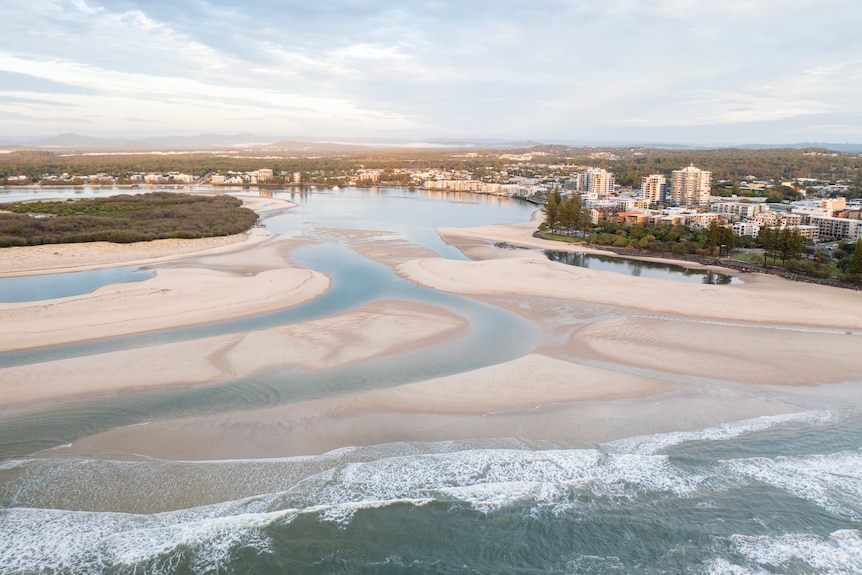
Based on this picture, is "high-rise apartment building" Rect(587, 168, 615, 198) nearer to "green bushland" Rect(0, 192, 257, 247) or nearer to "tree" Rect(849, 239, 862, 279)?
"green bushland" Rect(0, 192, 257, 247)

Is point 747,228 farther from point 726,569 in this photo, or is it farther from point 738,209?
point 726,569

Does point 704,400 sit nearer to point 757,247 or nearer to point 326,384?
point 326,384

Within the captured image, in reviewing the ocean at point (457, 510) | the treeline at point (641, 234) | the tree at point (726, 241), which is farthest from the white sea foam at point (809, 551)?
the tree at point (726, 241)

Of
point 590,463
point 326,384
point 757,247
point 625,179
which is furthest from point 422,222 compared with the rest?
point 625,179

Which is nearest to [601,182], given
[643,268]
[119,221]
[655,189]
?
[655,189]

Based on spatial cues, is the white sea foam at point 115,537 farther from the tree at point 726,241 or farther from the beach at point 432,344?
the tree at point 726,241

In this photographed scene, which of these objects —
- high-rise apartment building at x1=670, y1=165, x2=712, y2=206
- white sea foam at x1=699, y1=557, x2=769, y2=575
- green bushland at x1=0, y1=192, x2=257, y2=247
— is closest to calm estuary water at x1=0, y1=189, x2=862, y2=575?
white sea foam at x1=699, y1=557, x2=769, y2=575
